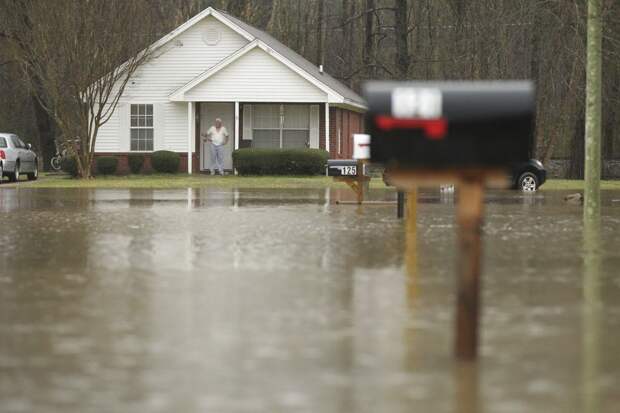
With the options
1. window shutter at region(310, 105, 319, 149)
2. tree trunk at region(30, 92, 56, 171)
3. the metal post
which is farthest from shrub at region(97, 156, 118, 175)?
the metal post

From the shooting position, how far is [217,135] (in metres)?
47.5

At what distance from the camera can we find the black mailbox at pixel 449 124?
802cm

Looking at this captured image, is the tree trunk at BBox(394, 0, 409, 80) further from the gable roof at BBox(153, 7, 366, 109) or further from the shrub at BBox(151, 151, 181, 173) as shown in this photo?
the shrub at BBox(151, 151, 181, 173)

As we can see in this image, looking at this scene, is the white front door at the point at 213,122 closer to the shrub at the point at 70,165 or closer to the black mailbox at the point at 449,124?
the shrub at the point at 70,165

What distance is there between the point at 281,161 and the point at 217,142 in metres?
2.53

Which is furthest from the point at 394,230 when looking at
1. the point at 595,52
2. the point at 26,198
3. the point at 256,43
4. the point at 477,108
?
the point at 256,43

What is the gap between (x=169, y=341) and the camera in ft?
31.1

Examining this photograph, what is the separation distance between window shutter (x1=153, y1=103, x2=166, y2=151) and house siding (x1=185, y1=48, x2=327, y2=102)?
2242mm

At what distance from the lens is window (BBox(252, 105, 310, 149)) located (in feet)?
167

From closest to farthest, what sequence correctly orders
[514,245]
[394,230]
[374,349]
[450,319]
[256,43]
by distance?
[374,349], [450,319], [514,245], [394,230], [256,43]

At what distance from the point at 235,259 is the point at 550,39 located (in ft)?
135

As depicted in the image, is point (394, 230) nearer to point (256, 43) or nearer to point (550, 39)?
point (256, 43)

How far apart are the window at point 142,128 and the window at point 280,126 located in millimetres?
3907

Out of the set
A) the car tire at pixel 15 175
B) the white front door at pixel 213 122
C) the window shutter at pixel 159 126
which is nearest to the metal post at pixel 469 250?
the car tire at pixel 15 175
